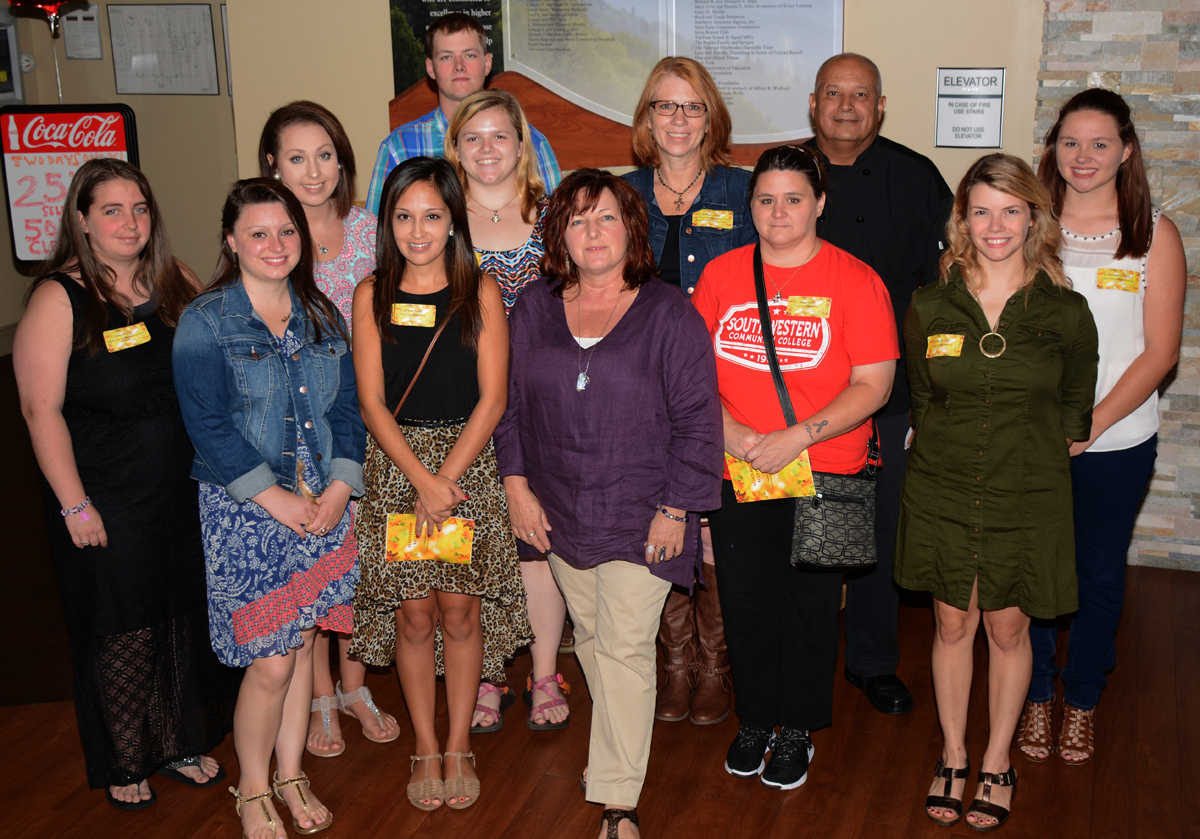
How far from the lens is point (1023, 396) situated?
2.62 meters

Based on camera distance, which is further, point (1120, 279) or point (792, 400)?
point (1120, 279)

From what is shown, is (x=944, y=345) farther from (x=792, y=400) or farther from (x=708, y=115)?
(x=708, y=115)

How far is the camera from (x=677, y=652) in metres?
3.50

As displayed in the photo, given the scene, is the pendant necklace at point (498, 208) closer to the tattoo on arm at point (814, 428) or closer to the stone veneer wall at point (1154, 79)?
the tattoo on arm at point (814, 428)

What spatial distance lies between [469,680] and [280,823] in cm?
66

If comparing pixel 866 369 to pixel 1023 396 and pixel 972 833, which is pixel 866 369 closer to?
pixel 1023 396

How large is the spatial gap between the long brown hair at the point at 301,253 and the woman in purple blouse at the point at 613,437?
1.82 feet

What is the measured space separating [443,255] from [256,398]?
0.65 m

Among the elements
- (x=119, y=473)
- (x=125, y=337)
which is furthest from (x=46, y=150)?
(x=119, y=473)

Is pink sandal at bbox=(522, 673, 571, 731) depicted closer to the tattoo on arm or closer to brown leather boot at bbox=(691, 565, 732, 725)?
brown leather boot at bbox=(691, 565, 732, 725)

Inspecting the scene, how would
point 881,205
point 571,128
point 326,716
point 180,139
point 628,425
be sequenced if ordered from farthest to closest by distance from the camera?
1. point 180,139
2. point 571,128
3. point 881,205
4. point 326,716
5. point 628,425

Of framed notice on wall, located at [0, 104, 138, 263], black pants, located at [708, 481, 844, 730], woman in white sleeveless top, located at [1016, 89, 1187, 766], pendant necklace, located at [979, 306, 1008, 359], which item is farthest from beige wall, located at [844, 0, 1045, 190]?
framed notice on wall, located at [0, 104, 138, 263]

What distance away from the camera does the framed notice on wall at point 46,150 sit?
14.0 ft

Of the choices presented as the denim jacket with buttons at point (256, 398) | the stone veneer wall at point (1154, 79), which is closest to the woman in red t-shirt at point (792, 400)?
the denim jacket with buttons at point (256, 398)
